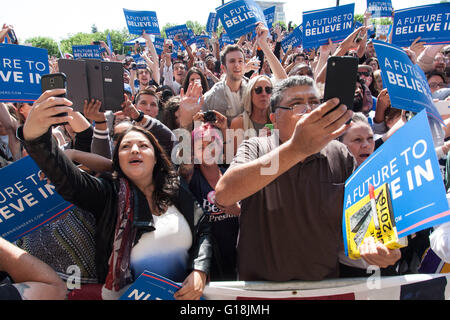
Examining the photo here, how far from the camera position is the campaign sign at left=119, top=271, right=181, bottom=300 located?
1.63 metres

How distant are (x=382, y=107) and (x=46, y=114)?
3.09 metres

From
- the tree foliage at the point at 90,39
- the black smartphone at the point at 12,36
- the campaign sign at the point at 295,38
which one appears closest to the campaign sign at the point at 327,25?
the campaign sign at the point at 295,38

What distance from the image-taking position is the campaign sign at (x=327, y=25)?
499 cm

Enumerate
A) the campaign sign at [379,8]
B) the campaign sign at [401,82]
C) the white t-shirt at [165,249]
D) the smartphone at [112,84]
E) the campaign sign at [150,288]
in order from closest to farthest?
the campaign sign at [150,288]
the white t-shirt at [165,249]
the campaign sign at [401,82]
the smartphone at [112,84]
the campaign sign at [379,8]

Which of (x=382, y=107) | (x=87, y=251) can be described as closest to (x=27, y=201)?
(x=87, y=251)

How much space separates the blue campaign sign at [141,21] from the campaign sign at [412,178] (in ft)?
24.9

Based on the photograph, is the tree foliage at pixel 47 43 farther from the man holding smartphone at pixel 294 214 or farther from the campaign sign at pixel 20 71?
the man holding smartphone at pixel 294 214

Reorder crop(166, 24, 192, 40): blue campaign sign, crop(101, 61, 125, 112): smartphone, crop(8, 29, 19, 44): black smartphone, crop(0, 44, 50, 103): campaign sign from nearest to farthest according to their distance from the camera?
crop(101, 61, 125, 112): smartphone, crop(0, 44, 50, 103): campaign sign, crop(8, 29, 19, 44): black smartphone, crop(166, 24, 192, 40): blue campaign sign

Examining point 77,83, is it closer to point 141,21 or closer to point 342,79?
point 342,79

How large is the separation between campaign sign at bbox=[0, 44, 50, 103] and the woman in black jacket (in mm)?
1190

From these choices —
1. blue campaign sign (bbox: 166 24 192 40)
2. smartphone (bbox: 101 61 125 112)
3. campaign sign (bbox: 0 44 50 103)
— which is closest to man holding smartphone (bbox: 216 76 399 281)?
smartphone (bbox: 101 61 125 112)

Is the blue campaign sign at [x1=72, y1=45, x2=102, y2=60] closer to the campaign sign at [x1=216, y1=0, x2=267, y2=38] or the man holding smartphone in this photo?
the campaign sign at [x1=216, y1=0, x2=267, y2=38]

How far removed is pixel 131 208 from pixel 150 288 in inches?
18.1
